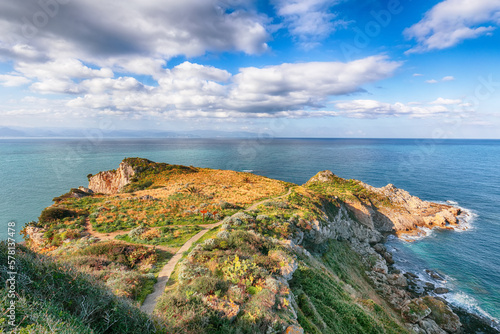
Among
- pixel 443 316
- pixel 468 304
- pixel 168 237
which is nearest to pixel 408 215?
pixel 468 304

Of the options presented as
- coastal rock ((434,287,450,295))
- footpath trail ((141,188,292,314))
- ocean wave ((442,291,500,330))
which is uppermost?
footpath trail ((141,188,292,314))

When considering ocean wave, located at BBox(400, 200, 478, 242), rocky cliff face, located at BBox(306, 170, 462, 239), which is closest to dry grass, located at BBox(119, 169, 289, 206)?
rocky cliff face, located at BBox(306, 170, 462, 239)

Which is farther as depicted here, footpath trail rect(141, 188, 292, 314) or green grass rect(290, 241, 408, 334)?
green grass rect(290, 241, 408, 334)

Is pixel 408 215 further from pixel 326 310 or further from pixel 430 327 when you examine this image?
pixel 326 310

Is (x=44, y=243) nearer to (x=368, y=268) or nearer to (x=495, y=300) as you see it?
(x=368, y=268)

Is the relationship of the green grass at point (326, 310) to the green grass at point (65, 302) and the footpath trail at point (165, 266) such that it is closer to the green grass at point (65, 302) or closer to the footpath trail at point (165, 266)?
the footpath trail at point (165, 266)

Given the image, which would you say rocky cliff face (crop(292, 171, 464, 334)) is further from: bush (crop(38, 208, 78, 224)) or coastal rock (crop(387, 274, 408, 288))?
bush (crop(38, 208, 78, 224))

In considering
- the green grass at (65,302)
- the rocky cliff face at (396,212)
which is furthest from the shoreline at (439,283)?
the green grass at (65,302)
